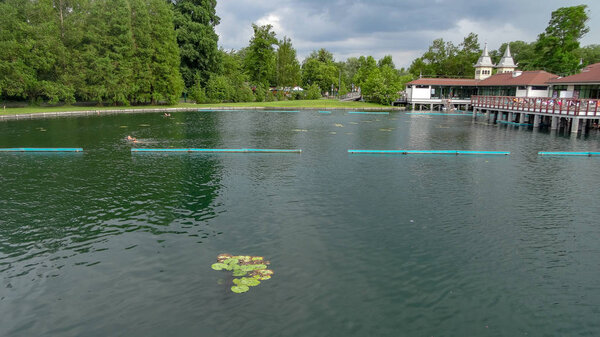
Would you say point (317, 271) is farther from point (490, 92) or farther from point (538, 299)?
point (490, 92)

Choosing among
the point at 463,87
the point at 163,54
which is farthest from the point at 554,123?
the point at 163,54

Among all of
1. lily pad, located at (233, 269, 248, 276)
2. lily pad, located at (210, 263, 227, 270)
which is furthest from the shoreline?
lily pad, located at (233, 269, 248, 276)

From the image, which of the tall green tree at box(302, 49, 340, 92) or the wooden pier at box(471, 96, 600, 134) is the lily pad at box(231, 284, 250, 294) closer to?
the wooden pier at box(471, 96, 600, 134)

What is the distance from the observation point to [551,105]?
5362cm

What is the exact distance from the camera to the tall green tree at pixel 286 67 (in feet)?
375

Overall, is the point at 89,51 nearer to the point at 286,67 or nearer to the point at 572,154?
the point at 286,67

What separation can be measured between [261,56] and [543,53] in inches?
2725

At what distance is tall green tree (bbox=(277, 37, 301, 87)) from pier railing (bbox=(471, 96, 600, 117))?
59.9m

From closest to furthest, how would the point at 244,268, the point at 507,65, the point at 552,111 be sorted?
the point at 244,268 < the point at 552,111 < the point at 507,65

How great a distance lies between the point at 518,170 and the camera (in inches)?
1128

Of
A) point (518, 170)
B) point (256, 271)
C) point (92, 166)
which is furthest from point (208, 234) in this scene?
point (518, 170)

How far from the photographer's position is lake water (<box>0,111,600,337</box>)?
10914 millimetres

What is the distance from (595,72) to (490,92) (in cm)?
3024

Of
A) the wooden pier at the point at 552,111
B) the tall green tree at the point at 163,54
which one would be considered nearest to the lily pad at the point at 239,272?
the wooden pier at the point at 552,111
